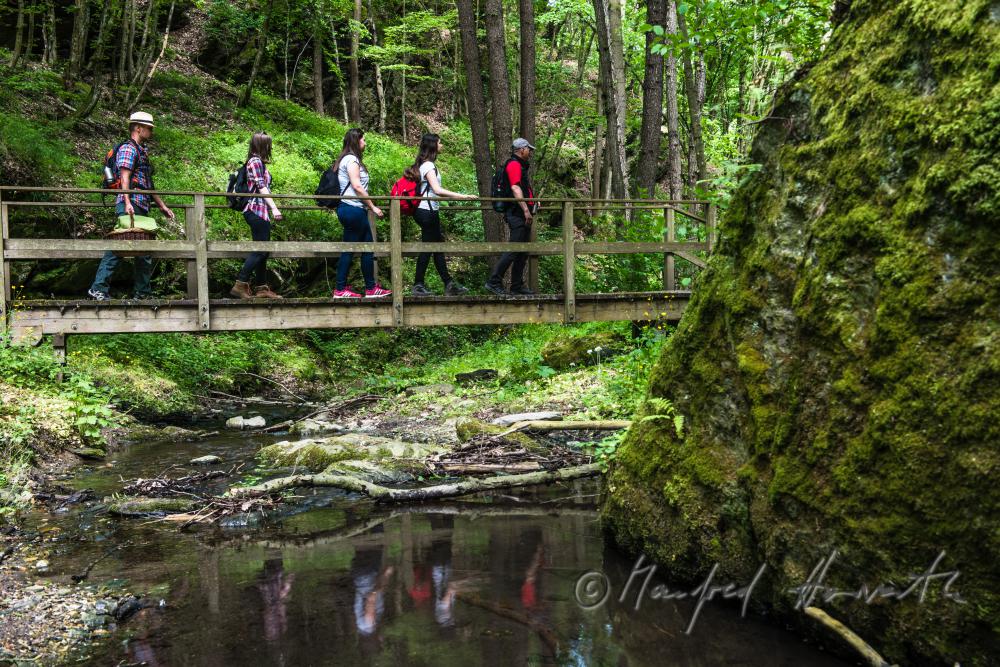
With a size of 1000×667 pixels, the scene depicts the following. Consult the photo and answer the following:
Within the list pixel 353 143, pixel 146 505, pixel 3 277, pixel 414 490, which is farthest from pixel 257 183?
pixel 414 490

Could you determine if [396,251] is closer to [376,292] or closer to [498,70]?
[376,292]

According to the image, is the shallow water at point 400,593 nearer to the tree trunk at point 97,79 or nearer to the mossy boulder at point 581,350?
the mossy boulder at point 581,350

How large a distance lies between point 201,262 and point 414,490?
4529mm

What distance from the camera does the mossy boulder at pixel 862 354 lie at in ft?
9.89

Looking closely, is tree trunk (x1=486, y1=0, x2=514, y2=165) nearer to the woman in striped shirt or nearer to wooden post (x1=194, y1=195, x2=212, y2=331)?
the woman in striped shirt

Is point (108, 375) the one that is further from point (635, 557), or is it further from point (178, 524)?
point (635, 557)

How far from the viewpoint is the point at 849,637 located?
134 inches

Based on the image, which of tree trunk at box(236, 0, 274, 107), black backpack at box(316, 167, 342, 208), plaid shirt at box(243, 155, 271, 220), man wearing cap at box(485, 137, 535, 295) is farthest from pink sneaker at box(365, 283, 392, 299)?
tree trunk at box(236, 0, 274, 107)

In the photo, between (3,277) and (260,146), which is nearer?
(3,277)

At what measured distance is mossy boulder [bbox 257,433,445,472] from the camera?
25.1ft

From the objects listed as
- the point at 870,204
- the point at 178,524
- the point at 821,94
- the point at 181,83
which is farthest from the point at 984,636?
the point at 181,83

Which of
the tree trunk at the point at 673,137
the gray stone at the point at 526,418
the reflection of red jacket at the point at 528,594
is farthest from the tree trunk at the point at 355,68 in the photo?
the reflection of red jacket at the point at 528,594

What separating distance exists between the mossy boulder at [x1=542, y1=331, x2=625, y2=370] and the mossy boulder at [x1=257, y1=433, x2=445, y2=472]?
3.88 meters

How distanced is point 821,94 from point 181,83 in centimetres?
1957
